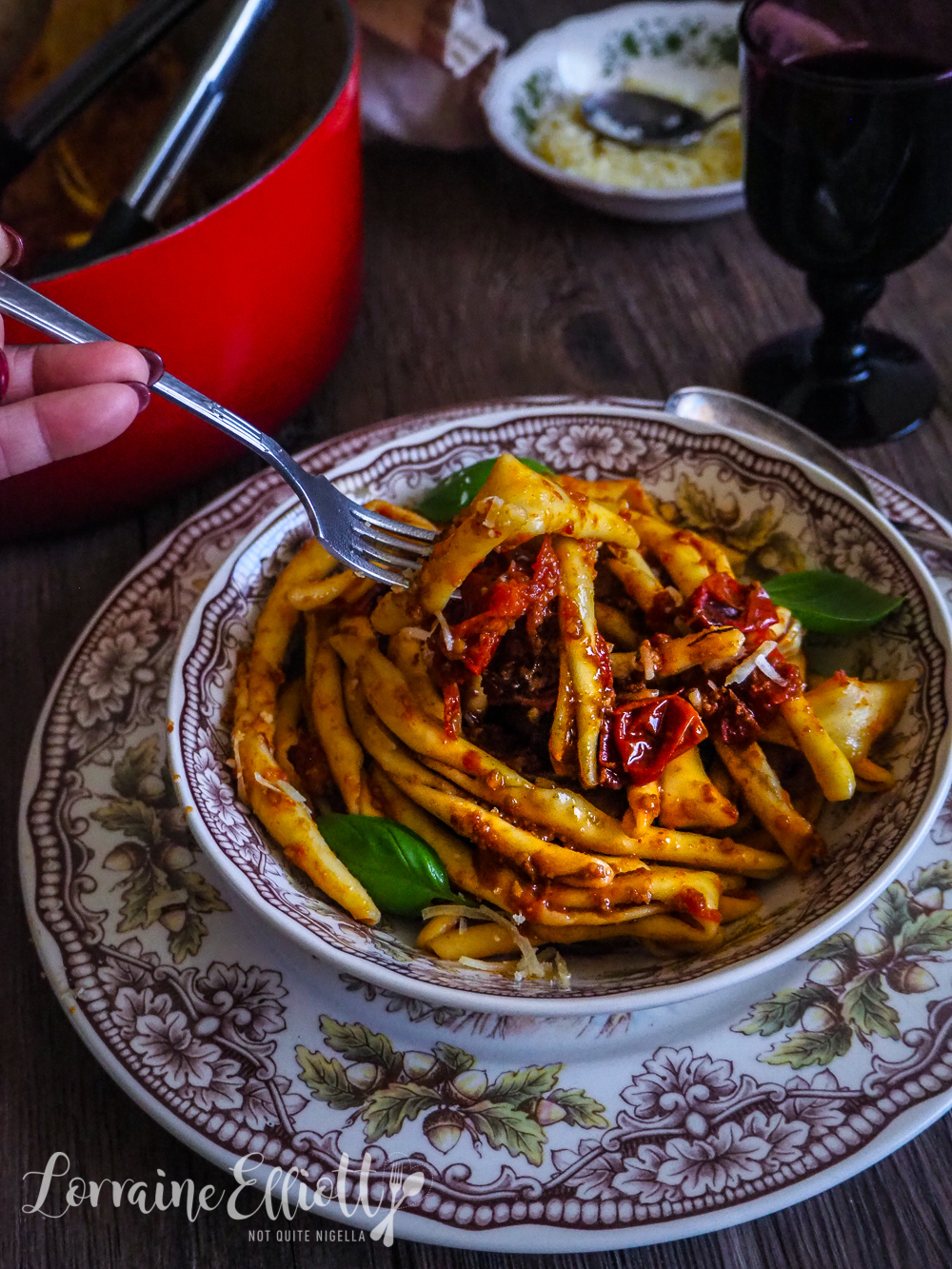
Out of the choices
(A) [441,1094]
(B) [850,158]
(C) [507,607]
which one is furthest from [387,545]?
(B) [850,158]

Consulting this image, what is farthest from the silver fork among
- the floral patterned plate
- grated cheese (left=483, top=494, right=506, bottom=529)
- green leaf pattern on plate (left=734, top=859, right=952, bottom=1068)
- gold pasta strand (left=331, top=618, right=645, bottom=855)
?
green leaf pattern on plate (left=734, top=859, right=952, bottom=1068)

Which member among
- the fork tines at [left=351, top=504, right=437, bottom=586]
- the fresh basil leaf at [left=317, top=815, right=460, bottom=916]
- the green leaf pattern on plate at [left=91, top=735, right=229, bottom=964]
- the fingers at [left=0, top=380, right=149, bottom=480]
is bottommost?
the green leaf pattern on plate at [left=91, top=735, right=229, bottom=964]

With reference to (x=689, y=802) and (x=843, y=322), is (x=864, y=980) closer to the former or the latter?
(x=689, y=802)

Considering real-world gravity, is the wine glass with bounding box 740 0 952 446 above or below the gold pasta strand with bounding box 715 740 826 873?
above

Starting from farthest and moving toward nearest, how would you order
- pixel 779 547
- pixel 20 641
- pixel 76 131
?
pixel 76 131
pixel 20 641
pixel 779 547

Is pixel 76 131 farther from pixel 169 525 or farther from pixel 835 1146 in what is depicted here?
pixel 835 1146

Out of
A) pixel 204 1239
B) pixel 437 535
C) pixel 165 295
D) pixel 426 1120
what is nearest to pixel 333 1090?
pixel 426 1120

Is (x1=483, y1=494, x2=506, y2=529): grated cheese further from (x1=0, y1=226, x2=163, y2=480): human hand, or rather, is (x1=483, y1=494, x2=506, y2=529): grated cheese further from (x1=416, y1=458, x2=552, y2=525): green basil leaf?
(x1=0, y1=226, x2=163, y2=480): human hand

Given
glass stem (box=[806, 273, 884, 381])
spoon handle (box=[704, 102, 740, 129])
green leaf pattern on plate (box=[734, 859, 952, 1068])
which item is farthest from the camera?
spoon handle (box=[704, 102, 740, 129])
